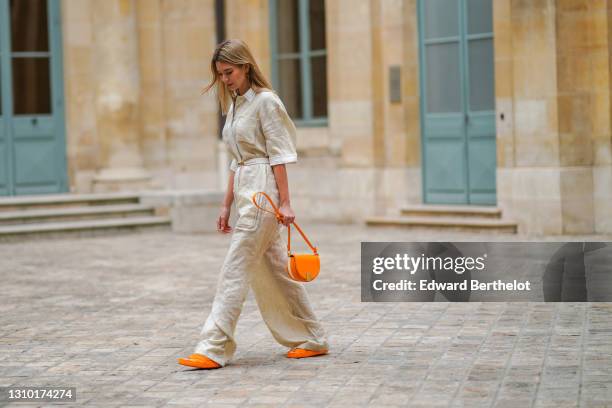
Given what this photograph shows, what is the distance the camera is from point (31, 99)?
1797 centimetres

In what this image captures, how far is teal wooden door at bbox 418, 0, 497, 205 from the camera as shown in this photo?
16.1 m

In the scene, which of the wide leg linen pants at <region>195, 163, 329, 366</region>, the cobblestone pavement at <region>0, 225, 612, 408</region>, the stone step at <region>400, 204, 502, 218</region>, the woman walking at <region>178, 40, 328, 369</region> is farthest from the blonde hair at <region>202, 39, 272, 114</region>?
the stone step at <region>400, 204, 502, 218</region>

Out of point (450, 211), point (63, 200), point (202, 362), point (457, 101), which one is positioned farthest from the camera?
point (63, 200)

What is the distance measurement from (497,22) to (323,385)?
10.2m

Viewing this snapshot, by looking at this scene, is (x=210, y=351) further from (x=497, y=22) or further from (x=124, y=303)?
(x=497, y=22)

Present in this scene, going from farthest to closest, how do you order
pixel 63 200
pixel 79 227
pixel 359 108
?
pixel 359 108, pixel 63 200, pixel 79 227

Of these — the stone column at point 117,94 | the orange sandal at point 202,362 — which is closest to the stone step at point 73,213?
the stone column at point 117,94

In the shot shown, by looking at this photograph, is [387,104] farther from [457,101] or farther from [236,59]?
[236,59]

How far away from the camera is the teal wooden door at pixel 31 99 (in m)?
17.7

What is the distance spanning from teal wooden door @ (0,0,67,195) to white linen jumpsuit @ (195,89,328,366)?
11.5 m

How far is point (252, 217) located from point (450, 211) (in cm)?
971

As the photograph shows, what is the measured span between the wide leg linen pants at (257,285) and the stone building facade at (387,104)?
8379 millimetres

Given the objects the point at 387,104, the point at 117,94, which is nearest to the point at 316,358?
the point at 387,104

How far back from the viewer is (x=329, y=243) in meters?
14.7
